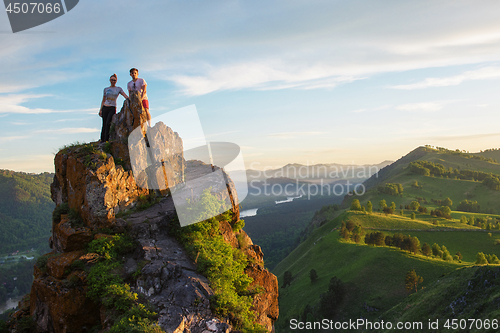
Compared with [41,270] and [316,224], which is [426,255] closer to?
[316,224]

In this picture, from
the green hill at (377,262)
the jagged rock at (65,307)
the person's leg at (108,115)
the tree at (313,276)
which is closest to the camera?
the jagged rock at (65,307)

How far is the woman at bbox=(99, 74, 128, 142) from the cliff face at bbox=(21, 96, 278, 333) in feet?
1.94

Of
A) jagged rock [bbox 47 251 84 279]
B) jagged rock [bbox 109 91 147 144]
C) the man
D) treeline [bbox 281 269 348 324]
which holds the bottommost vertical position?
treeline [bbox 281 269 348 324]

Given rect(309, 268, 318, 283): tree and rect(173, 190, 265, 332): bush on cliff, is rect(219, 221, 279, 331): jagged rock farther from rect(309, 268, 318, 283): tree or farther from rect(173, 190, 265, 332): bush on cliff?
rect(309, 268, 318, 283): tree

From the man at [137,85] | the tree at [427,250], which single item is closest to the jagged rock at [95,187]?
the man at [137,85]

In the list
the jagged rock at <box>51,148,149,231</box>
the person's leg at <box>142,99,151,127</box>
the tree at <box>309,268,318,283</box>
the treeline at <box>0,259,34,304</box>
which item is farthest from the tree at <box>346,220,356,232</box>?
the treeline at <box>0,259,34,304</box>

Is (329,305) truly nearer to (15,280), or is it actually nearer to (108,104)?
(108,104)

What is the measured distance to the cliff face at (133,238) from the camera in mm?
10992

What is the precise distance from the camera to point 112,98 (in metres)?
17.5

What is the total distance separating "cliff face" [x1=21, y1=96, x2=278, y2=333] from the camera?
10992 millimetres

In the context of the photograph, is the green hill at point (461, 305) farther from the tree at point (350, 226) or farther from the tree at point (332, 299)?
the tree at point (350, 226)

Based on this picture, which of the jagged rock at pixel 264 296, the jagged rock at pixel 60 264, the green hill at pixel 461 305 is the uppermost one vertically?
the jagged rock at pixel 60 264

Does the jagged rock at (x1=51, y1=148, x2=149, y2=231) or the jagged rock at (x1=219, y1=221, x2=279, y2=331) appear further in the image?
the jagged rock at (x1=219, y1=221, x2=279, y2=331)

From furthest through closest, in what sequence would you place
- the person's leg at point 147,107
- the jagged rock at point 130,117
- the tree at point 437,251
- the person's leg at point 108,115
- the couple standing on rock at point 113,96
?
the tree at point 437,251 < the person's leg at point 108,115 < the person's leg at point 147,107 < the couple standing on rock at point 113,96 < the jagged rock at point 130,117
